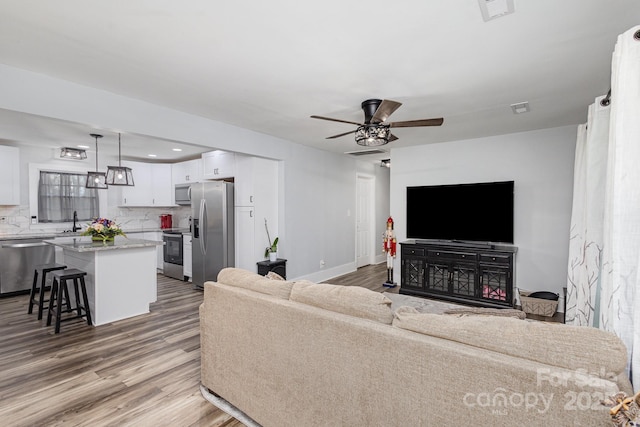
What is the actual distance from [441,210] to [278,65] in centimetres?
346

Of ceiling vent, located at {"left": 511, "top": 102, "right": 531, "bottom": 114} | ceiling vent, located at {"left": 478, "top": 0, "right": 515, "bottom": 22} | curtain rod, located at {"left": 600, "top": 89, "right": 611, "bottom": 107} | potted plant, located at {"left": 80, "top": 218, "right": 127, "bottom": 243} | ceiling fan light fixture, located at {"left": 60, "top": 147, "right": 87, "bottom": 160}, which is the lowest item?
potted plant, located at {"left": 80, "top": 218, "right": 127, "bottom": 243}

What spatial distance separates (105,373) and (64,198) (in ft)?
15.4

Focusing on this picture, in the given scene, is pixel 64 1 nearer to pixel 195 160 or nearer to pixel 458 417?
pixel 458 417

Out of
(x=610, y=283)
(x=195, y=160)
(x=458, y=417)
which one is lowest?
(x=458, y=417)

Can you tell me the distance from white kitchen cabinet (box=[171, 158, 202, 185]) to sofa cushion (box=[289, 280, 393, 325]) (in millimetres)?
4729

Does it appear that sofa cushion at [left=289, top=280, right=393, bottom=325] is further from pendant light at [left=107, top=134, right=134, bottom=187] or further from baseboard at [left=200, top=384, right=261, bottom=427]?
pendant light at [left=107, top=134, right=134, bottom=187]

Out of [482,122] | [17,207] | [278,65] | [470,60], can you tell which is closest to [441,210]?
[482,122]

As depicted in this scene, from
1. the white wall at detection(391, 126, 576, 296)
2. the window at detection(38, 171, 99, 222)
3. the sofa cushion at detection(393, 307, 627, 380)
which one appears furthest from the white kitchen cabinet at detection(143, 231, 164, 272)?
the sofa cushion at detection(393, 307, 627, 380)

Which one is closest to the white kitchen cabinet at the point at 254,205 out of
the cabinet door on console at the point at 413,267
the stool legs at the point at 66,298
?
the stool legs at the point at 66,298

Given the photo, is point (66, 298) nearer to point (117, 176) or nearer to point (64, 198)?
point (117, 176)

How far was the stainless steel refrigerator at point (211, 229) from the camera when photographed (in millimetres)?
4871

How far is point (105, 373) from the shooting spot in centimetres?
249

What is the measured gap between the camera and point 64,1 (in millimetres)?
1689

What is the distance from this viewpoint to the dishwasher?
466cm
